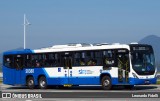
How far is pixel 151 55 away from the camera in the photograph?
30578mm

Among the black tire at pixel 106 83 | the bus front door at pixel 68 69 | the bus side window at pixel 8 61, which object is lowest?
the black tire at pixel 106 83

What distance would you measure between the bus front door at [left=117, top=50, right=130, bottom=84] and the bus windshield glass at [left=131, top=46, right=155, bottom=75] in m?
0.37

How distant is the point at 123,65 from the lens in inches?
1166

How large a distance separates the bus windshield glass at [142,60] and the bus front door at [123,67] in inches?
14.7

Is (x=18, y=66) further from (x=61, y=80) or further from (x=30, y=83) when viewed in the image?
(x=61, y=80)

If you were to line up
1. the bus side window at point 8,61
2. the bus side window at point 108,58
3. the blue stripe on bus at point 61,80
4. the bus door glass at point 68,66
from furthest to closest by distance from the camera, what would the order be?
the bus side window at point 8,61 < the bus door glass at point 68,66 < the bus side window at point 108,58 < the blue stripe on bus at point 61,80

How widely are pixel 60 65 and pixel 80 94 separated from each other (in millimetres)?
16978

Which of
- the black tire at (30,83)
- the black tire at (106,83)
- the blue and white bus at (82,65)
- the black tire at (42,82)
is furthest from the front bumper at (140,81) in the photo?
the black tire at (30,83)

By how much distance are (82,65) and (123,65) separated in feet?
10.7

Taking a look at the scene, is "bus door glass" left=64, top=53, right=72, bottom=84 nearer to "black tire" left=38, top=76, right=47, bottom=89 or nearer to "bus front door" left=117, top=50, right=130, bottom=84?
"black tire" left=38, top=76, right=47, bottom=89

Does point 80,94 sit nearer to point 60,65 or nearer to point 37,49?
point 60,65

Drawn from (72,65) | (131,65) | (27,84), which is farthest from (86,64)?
(27,84)

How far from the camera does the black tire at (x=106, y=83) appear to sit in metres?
30.4

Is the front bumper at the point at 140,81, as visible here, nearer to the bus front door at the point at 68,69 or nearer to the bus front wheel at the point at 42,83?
the bus front door at the point at 68,69
